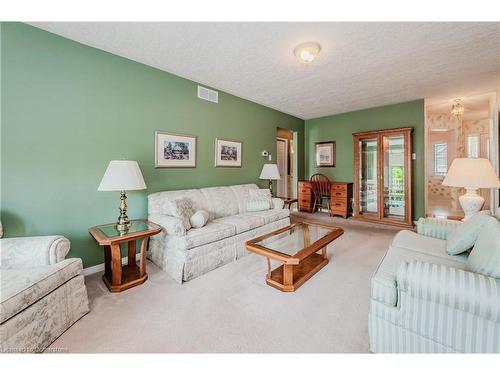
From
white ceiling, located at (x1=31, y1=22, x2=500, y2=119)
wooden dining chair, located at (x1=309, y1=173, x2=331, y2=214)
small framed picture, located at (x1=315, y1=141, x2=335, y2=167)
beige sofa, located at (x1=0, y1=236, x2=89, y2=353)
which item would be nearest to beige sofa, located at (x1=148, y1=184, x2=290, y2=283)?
beige sofa, located at (x1=0, y1=236, x2=89, y2=353)

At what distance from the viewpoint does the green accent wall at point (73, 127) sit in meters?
1.89

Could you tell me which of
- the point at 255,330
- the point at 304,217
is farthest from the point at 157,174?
the point at 304,217

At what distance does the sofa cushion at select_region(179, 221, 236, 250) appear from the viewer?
2127 mm

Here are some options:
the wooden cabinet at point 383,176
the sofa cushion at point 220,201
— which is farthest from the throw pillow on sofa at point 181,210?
the wooden cabinet at point 383,176

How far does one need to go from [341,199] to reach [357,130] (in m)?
1.68

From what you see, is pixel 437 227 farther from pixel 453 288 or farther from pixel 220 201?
pixel 220 201

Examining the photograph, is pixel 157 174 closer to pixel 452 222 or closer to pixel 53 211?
pixel 53 211

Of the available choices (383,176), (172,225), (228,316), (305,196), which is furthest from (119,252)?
(383,176)

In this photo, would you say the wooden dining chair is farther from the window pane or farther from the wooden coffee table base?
the wooden coffee table base

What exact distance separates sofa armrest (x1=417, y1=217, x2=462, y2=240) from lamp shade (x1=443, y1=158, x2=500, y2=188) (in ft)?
1.51

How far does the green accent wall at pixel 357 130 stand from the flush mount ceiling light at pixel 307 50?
9.94 ft

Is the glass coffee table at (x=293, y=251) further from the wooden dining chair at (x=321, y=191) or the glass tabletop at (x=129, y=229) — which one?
the wooden dining chair at (x=321, y=191)

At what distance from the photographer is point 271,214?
323cm
